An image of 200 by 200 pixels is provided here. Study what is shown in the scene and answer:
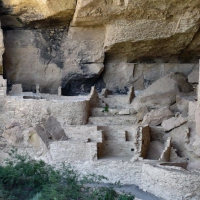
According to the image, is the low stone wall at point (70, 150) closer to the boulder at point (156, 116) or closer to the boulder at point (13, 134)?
the boulder at point (13, 134)

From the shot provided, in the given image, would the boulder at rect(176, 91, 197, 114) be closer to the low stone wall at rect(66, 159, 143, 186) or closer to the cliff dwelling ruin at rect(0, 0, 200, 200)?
the cliff dwelling ruin at rect(0, 0, 200, 200)

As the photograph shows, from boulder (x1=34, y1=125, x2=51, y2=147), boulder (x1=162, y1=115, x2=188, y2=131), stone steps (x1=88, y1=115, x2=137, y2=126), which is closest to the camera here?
boulder (x1=162, y1=115, x2=188, y2=131)

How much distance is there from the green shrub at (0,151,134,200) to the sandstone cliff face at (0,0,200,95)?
242 inches

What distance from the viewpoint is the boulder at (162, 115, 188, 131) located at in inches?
567

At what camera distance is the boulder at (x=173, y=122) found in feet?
47.3

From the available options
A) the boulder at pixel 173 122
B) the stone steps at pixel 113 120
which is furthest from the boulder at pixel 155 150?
the stone steps at pixel 113 120

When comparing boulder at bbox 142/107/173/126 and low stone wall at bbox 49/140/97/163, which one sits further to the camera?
boulder at bbox 142/107/173/126

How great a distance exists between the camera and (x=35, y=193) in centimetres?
1302

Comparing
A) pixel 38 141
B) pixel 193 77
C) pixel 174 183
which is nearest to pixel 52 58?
pixel 38 141

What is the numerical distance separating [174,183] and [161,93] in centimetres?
647

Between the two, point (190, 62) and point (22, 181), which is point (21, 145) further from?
point (190, 62)

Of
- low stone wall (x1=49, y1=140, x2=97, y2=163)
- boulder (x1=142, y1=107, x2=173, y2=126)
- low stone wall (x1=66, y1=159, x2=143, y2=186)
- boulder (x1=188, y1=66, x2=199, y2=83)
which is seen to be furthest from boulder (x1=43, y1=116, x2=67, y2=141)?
boulder (x1=188, y1=66, x2=199, y2=83)

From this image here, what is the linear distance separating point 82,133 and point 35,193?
2610mm

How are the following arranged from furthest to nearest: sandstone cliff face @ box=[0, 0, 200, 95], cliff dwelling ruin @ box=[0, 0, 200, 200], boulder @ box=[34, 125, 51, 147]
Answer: sandstone cliff face @ box=[0, 0, 200, 95] < boulder @ box=[34, 125, 51, 147] < cliff dwelling ruin @ box=[0, 0, 200, 200]
